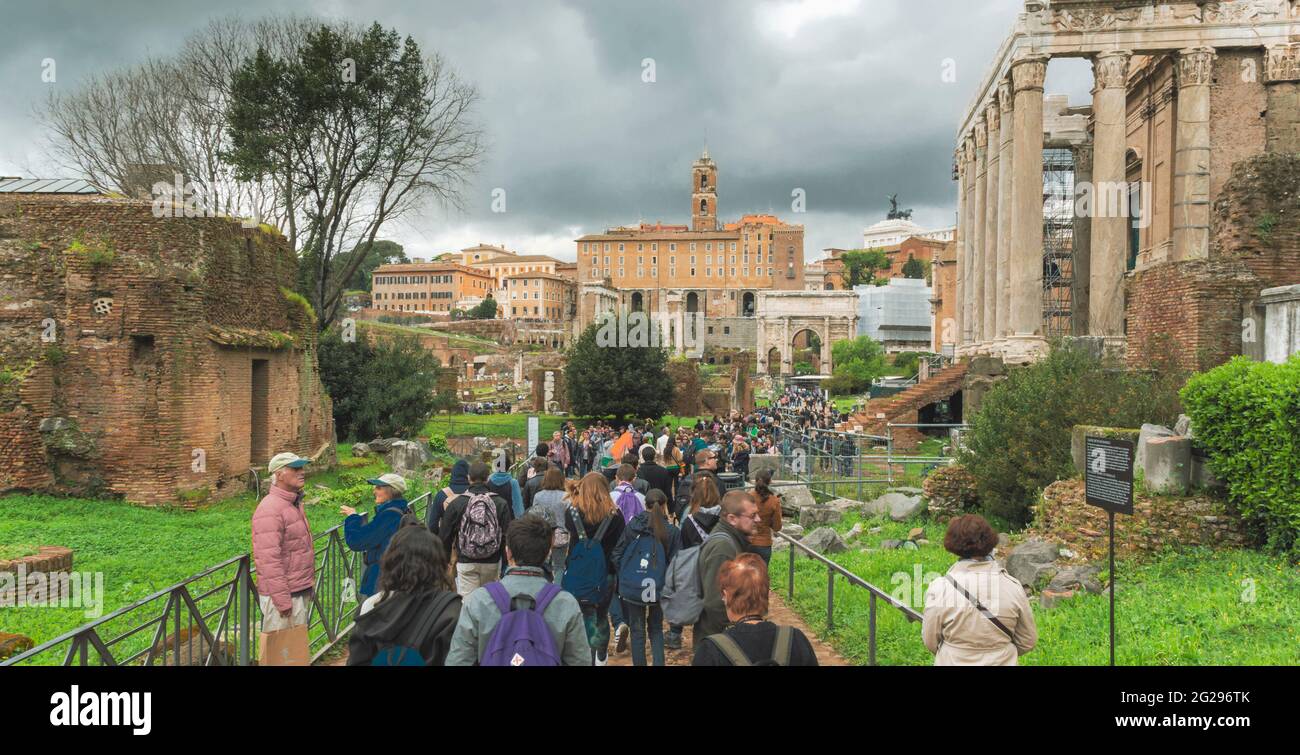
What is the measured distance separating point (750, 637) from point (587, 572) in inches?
122

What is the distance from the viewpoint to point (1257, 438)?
8539mm

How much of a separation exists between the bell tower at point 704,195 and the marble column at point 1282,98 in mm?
108485

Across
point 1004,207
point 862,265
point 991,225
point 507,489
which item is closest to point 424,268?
point 862,265

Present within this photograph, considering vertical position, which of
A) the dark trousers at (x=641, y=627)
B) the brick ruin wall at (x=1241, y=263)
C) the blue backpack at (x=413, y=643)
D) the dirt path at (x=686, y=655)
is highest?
the brick ruin wall at (x=1241, y=263)

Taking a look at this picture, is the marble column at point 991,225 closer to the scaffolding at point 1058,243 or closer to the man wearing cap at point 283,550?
the scaffolding at point 1058,243

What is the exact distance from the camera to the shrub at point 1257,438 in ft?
27.0

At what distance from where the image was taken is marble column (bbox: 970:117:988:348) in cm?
2928

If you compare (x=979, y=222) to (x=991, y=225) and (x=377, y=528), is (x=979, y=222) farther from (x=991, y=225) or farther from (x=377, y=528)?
(x=377, y=528)

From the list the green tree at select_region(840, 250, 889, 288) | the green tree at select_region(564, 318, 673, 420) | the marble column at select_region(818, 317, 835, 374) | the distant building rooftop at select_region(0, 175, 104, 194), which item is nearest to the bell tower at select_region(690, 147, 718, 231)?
the green tree at select_region(840, 250, 889, 288)

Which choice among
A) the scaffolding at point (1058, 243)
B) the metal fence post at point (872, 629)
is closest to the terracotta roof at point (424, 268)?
the scaffolding at point (1058, 243)

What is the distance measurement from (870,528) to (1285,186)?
25.7 ft

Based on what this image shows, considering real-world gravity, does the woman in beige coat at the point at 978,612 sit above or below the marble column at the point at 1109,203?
below

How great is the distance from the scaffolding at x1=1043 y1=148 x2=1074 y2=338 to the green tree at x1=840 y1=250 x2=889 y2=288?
88.4 m
